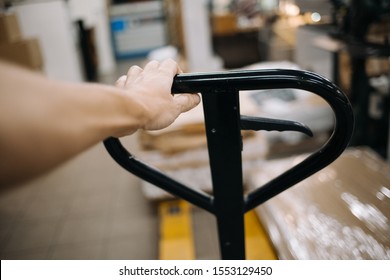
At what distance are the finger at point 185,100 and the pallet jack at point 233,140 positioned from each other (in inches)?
0.5

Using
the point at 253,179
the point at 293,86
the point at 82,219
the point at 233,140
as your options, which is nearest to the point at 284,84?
the point at 293,86

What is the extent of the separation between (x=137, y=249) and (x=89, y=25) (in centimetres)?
587

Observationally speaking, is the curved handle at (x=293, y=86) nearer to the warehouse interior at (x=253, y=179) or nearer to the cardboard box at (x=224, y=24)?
the warehouse interior at (x=253, y=179)

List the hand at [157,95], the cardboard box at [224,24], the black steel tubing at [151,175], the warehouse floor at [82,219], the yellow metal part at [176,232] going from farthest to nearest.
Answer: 1. the cardboard box at [224,24]
2. the warehouse floor at [82,219]
3. the yellow metal part at [176,232]
4. the black steel tubing at [151,175]
5. the hand at [157,95]

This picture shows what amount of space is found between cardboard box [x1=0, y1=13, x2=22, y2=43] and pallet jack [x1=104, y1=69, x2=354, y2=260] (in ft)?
12.4

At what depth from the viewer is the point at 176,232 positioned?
7.17ft

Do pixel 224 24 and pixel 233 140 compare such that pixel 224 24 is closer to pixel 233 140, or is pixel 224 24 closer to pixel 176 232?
pixel 176 232

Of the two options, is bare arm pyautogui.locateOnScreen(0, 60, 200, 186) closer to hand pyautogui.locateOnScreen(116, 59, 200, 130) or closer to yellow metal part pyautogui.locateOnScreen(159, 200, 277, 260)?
hand pyautogui.locateOnScreen(116, 59, 200, 130)

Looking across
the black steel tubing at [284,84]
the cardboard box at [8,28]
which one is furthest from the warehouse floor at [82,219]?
the cardboard box at [8,28]

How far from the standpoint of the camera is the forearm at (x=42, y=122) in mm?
473

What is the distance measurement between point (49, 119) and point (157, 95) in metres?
0.29

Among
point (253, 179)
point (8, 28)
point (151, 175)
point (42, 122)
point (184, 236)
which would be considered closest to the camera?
point (42, 122)

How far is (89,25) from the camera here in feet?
23.5
